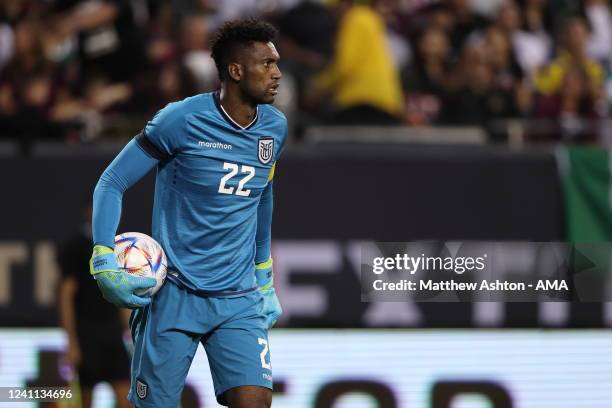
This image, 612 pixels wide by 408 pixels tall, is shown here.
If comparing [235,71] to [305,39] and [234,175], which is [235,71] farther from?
[305,39]

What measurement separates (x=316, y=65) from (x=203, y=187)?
5.71 m

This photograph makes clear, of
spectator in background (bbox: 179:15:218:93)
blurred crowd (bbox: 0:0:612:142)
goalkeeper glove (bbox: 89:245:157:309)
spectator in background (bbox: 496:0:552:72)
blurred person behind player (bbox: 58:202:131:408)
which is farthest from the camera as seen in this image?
spectator in background (bbox: 496:0:552:72)

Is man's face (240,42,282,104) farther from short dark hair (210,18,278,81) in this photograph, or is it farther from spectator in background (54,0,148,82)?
spectator in background (54,0,148,82)

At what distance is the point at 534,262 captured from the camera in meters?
8.08

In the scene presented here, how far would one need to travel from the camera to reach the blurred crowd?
32.6 feet

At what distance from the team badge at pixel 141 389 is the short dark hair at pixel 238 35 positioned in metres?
1.42

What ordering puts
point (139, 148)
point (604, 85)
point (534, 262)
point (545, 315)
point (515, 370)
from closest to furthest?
point (139, 148)
point (534, 262)
point (515, 370)
point (545, 315)
point (604, 85)

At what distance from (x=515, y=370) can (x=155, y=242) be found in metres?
4.11

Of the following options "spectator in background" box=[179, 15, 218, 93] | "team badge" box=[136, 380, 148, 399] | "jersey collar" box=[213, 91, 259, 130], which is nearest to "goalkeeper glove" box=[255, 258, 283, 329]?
"team badge" box=[136, 380, 148, 399]

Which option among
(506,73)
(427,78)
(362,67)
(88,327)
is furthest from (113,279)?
(506,73)

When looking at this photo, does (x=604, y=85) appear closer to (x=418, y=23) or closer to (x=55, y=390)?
(x=418, y=23)

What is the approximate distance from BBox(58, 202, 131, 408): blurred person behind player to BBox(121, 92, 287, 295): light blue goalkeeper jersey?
3831mm

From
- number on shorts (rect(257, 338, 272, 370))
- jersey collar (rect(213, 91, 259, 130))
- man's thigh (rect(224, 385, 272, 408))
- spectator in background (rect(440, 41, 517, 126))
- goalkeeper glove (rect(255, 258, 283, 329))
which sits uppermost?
spectator in background (rect(440, 41, 517, 126))

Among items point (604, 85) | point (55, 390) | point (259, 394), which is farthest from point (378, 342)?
point (604, 85)
